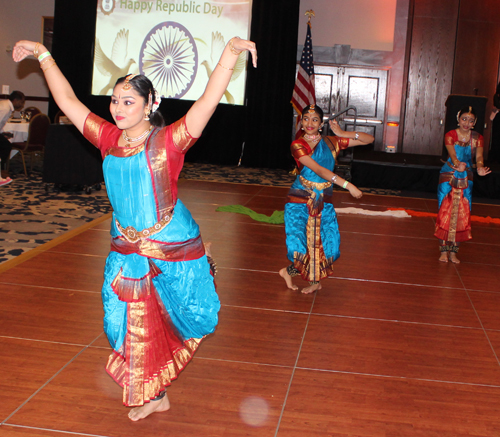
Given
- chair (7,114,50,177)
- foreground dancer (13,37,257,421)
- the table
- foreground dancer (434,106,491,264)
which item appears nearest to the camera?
foreground dancer (13,37,257,421)

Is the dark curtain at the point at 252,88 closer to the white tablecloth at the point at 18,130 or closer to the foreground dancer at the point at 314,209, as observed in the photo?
the white tablecloth at the point at 18,130

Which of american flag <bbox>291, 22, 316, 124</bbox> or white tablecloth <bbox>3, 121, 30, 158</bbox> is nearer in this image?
white tablecloth <bbox>3, 121, 30, 158</bbox>

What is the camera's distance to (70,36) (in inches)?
416

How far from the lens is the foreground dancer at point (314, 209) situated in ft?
11.3

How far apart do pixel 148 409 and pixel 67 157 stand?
5.27 meters

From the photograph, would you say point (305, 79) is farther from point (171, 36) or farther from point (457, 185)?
point (457, 185)

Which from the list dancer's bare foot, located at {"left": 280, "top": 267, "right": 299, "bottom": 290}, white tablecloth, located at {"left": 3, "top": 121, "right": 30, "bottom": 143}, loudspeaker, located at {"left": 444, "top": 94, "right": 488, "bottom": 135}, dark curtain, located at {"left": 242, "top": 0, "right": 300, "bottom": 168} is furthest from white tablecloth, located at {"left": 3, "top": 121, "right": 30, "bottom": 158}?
loudspeaker, located at {"left": 444, "top": 94, "right": 488, "bottom": 135}

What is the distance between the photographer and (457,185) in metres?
4.52

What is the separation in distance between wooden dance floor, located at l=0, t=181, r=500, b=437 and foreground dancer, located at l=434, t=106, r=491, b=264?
26 cm

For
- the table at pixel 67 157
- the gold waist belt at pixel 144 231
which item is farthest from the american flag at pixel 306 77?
the gold waist belt at pixel 144 231

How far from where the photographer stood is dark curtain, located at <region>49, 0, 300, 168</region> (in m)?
10.1

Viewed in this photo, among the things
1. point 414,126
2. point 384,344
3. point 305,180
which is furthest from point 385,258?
point 414,126

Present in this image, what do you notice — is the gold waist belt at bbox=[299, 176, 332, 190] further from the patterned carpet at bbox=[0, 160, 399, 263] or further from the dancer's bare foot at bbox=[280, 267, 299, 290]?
the patterned carpet at bbox=[0, 160, 399, 263]

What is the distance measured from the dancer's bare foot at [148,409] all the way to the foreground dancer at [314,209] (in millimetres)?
1624
